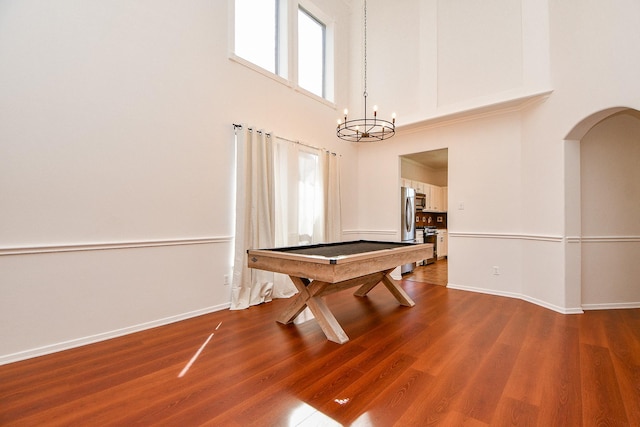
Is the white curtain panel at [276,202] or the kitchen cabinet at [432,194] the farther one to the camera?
the kitchen cabinet at [432,194]

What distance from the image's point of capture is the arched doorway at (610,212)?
11.5ft

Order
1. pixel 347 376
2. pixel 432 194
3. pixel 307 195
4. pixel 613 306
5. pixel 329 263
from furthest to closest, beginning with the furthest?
pixel 432 194 < pixel 307 195 < pixel 613 306 < pixel 329 263 < pixel 347 376

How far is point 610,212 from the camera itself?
11.5 ft

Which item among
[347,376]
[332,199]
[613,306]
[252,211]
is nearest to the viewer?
[347,376]

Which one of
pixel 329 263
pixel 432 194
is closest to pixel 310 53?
Answer: pixel 329 263

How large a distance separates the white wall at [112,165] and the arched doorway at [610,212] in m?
4.26

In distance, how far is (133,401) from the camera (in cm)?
170

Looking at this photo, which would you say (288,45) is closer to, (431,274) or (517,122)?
(517,122)

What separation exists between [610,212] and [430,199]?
167 inches

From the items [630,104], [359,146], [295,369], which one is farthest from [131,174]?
[630,104]

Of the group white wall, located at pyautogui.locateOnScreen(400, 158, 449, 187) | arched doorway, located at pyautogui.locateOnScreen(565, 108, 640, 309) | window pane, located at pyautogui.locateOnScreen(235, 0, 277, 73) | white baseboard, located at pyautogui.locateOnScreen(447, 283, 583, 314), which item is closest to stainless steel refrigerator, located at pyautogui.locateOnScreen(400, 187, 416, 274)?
white baseboard, located at pyautogui.locateOnScreen(447, 283, 583, 314)

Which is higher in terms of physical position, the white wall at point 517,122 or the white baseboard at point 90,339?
the white wall at point 517,122

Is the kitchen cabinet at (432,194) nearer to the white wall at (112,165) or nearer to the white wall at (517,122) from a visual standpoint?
the white wall at (517,122)

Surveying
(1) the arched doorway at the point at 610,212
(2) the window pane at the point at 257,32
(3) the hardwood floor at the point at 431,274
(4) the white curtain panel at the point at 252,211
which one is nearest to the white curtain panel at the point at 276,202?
(4) the white curtain panel at the point at 252,211
